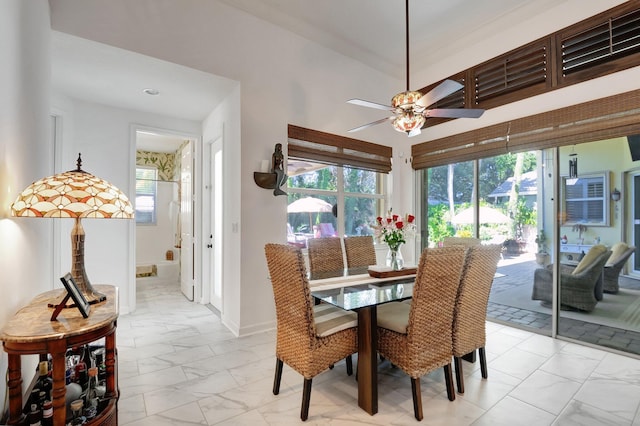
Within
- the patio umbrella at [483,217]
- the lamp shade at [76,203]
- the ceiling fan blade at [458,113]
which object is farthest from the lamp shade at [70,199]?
the patio umbrella at [483,217]

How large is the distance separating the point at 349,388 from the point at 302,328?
743 millimetres

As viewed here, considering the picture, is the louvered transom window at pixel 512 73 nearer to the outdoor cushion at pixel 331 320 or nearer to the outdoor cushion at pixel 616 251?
the outdoor cushion at pixel 616 251

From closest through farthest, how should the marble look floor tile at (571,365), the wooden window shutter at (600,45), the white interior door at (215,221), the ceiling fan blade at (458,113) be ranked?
1. the ceiling fan blade at (458,113)
2. the marble look floor tile at (571,365)
3. the wooden window shutter at (600,45)
4. the white interior door at (215,221)

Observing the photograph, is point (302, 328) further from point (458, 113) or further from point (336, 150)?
point (336, 150)

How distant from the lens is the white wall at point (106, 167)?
357 centimetres

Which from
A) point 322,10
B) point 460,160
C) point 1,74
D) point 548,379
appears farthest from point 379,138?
point 1,74

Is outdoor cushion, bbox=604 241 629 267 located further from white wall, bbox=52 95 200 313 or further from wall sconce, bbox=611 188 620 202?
white wall, bbox=52 95 200 313

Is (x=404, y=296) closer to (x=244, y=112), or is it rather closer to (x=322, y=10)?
(x=244, y=112)

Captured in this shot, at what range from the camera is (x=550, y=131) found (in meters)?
3.23

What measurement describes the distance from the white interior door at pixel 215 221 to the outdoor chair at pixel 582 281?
3.93 meters

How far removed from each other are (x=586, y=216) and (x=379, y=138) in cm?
264

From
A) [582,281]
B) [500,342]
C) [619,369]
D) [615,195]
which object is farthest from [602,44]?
[500,342]

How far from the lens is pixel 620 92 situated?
280cm

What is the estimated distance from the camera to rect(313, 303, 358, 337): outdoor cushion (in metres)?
2.00
